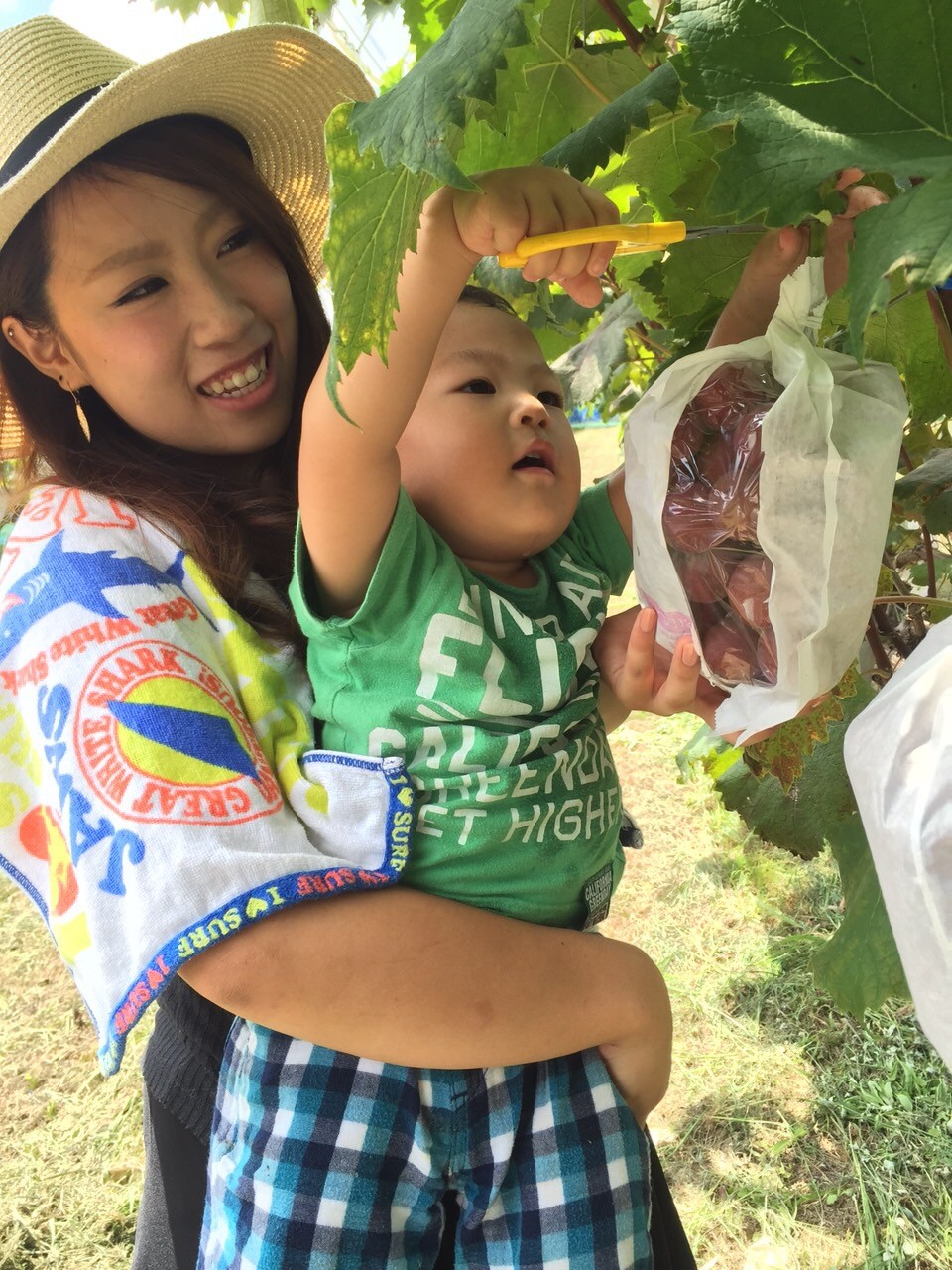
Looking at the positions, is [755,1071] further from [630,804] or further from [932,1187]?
[630,804]

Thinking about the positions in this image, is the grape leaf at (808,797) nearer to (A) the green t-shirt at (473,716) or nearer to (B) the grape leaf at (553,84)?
(A) the green t-shirt at (473,716)

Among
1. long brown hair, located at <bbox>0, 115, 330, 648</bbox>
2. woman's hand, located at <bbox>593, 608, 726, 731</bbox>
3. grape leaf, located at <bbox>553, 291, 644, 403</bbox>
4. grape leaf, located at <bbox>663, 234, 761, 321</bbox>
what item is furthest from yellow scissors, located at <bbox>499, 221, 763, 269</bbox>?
grape leaf, located at <bbox>553, 291, 644, 403</bbox>

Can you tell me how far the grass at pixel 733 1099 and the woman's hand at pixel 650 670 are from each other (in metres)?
1.25

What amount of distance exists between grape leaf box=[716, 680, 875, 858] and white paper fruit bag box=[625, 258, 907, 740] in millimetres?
293

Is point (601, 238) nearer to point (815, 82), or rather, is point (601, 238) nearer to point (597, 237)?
point (597, 237)

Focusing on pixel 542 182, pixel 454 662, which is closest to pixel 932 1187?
pixel 454 662

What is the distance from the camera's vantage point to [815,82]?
1.94ft

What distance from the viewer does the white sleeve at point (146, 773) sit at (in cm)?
96

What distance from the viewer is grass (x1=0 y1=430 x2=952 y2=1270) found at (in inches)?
73.6

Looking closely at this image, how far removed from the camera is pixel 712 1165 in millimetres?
2045

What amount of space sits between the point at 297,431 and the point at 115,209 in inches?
13.1

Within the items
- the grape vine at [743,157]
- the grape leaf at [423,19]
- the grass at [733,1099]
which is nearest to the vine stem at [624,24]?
the grape vine at [743,157]

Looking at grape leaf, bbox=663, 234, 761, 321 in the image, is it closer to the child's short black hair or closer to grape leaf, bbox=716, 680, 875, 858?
the child's short black hair

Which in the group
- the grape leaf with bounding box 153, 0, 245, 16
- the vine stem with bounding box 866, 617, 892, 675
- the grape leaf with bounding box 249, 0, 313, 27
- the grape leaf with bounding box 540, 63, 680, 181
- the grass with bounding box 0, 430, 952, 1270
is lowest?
the grass with bounding box 0, 430, 952, 1270
